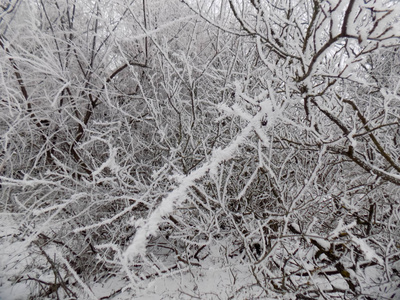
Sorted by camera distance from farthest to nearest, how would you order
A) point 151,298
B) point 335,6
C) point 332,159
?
1. point 151,298
2. point 332,159
3. point 335,6

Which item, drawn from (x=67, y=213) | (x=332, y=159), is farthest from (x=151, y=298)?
(x=332, y=159)

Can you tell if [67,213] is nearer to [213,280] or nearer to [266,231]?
[213,280]

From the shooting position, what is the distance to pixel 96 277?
11.5ft

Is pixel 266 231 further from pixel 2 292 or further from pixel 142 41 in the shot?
pixel 2 292

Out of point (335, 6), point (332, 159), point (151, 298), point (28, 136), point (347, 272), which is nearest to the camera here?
point (335, 6)

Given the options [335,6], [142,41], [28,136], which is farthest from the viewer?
[28,136]

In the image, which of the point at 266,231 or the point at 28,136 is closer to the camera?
the point at 266,231

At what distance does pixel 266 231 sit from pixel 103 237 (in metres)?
2.26

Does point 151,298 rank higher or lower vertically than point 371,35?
lower

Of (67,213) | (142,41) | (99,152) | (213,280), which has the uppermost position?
(142,41)

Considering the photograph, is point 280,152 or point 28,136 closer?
point 280,152

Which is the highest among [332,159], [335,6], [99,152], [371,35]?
[99,152]

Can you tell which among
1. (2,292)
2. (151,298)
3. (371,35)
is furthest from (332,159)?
(2,292)

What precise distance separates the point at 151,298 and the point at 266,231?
1602 mm
